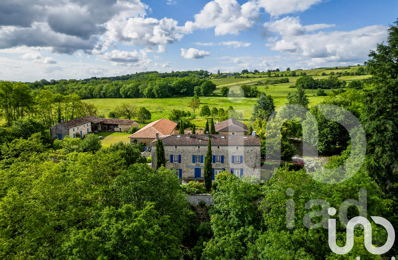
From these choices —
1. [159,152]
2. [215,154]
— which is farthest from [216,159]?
[159,152]

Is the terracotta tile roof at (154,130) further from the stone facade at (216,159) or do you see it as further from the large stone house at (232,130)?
the stone facade at (216,159)

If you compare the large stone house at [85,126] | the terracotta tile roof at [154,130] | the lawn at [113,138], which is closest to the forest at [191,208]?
the terracotta tile roof at [154,130]

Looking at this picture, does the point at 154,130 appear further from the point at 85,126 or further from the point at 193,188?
the point at 193,188

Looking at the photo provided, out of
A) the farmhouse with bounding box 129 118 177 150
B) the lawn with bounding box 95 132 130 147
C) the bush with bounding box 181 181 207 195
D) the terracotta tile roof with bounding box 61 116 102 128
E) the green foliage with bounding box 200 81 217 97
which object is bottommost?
the bush with bounding box 181 181 207 195

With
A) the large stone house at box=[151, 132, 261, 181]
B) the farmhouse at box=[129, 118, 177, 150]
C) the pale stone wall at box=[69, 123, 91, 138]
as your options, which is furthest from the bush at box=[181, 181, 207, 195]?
the pale stone wall at box=[69, 123, 91, 138]

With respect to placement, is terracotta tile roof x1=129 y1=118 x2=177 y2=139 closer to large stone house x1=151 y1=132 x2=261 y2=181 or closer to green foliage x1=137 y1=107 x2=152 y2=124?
large stone house x1=151 y1=132 x2=261 y2=181

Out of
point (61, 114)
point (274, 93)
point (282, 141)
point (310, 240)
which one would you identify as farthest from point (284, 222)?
point (274, 93)
